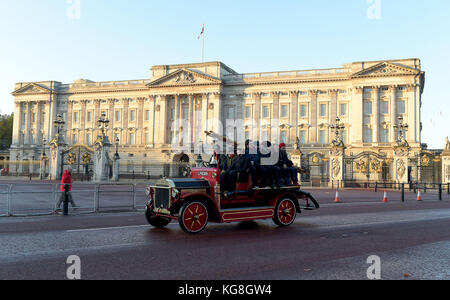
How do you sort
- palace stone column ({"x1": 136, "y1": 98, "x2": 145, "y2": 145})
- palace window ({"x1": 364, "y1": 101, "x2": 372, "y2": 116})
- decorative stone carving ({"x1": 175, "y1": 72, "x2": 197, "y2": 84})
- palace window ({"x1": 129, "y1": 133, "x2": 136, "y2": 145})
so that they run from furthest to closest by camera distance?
1. palace window ({"x1": 129, "y1": 133, "x2": 136, "y2": 145})
2. palace stone column ({"x1": 136, "y1": 98, "x2": 145, "y2": 145})
3. decorative stone carving ({"x1": 175, "y1": 72, "x2": 197, "y2": 84})
4. palace window ({"x1": 364, "y1": 101, "x2": 372, "y2": 116})

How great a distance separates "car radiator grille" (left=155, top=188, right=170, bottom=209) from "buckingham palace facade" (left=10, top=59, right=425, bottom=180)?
45026 millimetres

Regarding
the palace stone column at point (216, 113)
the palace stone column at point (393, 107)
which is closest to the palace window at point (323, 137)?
the palace stone column at point (393, 107)

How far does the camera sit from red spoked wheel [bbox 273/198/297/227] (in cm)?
1109

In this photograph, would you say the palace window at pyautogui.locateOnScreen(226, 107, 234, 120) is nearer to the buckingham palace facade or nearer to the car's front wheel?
the buckingham palace facade

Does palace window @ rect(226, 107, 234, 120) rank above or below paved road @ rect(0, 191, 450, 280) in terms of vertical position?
above

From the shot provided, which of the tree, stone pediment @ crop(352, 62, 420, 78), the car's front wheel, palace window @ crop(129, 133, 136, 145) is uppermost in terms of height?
stone pediment @ crop(352, 62, 420, 78)

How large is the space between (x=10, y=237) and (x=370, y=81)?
198 ft

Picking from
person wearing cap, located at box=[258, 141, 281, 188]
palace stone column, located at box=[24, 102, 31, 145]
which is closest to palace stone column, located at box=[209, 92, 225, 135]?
palace stone column, located at box=[24, 102, 31, 145]

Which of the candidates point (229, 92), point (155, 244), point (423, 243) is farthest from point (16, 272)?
point (229, 92)

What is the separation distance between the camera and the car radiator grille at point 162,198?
9.86 meters

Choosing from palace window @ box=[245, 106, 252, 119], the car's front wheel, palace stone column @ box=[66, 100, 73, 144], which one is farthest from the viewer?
palace stone column @ box=[66, 100, 73, 144]
